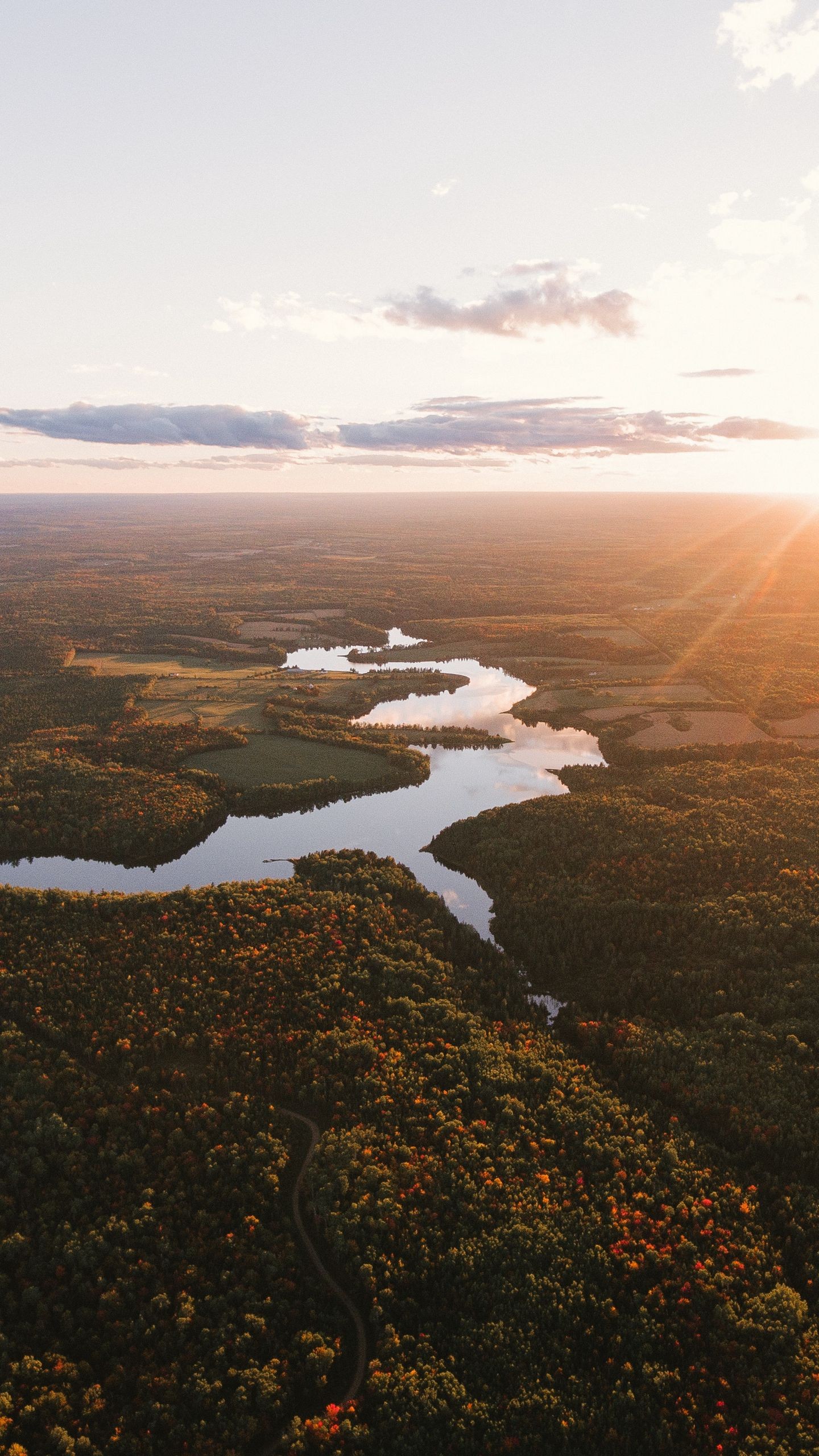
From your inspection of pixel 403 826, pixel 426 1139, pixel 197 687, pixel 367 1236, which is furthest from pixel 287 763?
pixel 367 1236

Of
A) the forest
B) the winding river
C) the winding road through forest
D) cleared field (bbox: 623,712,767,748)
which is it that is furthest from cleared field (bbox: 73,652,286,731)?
the winding road through forest

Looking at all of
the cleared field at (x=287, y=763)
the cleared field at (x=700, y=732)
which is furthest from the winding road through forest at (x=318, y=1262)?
the cleared field at (x=700, y=732)

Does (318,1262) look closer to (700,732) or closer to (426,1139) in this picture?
(426,1139)

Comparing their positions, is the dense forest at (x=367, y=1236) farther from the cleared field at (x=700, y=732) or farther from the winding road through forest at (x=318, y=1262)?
the cleared field at (x=700, y=732)

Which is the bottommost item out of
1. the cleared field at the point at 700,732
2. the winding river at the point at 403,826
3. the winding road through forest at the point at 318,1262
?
the winding road through forest at the point at 318,1262

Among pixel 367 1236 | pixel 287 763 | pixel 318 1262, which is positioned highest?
pixel 287 763

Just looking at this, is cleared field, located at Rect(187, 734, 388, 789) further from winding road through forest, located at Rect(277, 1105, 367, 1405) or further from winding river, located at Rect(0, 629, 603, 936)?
winding road through forest, located at Rect(277, 1105, 367, 1405)

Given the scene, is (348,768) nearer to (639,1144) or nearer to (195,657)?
(639,1144)
